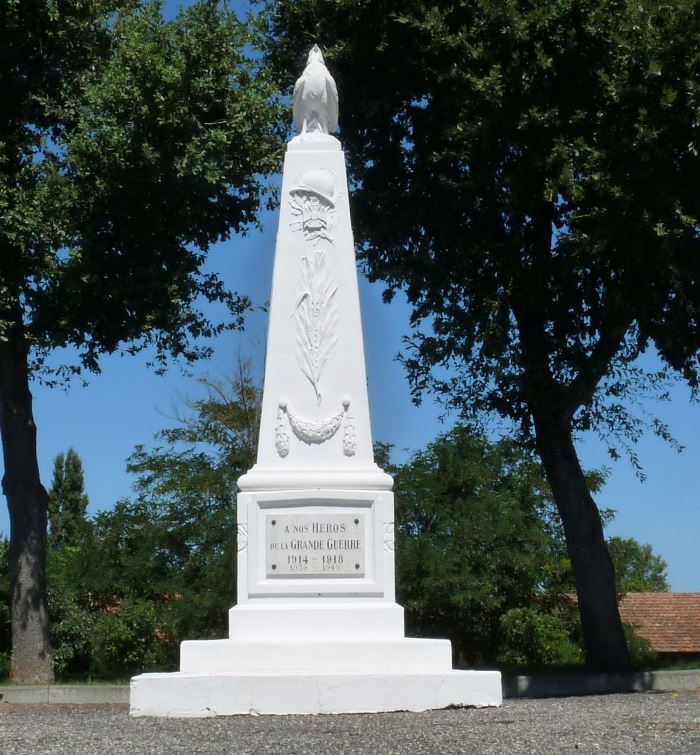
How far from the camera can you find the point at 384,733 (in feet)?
27.1

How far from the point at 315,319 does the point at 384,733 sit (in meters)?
4.90

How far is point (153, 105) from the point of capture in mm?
16469

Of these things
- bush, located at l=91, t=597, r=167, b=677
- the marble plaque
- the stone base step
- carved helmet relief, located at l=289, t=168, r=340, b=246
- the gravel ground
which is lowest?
the gravel ground

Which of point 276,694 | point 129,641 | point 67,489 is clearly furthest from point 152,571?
point 67,489

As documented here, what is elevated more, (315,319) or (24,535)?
(315,319)

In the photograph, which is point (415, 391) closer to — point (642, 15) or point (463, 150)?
point (463, 150)

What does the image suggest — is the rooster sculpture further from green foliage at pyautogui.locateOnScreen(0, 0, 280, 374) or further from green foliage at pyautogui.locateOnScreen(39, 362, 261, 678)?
→ green foliage at pyautogui.locateOnScreen(39, 362, 261, 678)

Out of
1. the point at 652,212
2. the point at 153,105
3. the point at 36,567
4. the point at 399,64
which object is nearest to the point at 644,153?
the point at 652,212

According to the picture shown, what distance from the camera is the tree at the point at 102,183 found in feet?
54.0

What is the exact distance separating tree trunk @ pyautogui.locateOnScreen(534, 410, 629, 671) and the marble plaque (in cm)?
624

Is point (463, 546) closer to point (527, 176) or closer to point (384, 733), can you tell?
point (527, 176)

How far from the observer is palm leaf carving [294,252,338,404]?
11898 millimetres

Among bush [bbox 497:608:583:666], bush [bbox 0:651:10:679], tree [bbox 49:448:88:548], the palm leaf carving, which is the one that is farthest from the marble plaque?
tree [bbox 49:448:88:548]

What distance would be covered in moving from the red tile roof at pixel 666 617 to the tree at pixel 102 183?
19163mm
